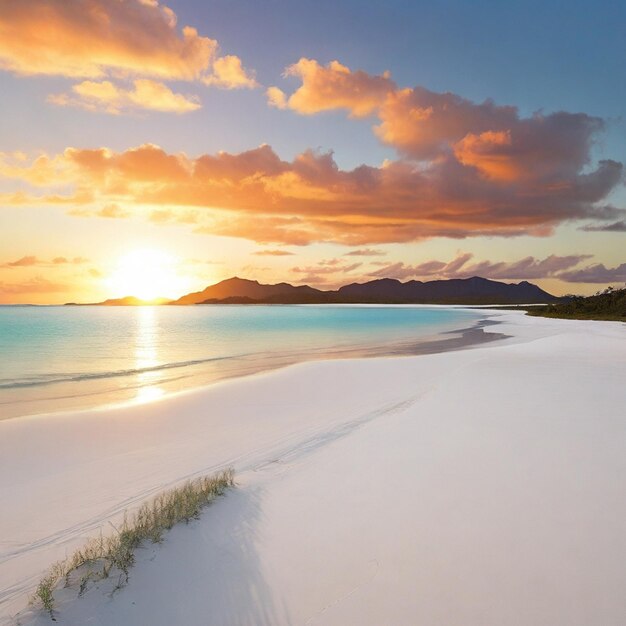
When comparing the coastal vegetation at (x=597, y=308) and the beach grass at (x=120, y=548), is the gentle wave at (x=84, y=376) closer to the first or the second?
the beach grass at (x=120, y=548)

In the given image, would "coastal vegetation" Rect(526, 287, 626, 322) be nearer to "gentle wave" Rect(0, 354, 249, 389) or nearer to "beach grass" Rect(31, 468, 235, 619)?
"gentle wave" Rect(0, 354, 249, 389)

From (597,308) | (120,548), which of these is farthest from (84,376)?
(597,308)

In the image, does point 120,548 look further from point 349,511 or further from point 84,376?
point 84,376

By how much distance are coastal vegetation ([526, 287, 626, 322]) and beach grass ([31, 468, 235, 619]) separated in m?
71.3

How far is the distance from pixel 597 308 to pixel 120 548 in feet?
291

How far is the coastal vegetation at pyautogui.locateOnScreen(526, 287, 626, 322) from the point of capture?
68975 mm

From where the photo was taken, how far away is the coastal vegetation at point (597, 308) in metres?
69.0

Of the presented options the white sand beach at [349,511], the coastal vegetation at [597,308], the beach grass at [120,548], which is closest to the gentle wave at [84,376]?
the white sand beach at [349,511]

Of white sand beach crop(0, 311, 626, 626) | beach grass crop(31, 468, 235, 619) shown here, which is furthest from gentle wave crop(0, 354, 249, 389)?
beach grass crop(31, 468, 235, 619)

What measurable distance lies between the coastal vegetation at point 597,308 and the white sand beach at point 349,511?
6505cm

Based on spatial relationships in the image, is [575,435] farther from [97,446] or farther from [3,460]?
[3,460]

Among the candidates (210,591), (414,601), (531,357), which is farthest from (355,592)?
(531,357)

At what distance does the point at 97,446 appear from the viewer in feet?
36.3

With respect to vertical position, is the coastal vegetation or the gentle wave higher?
the coastal vegetation
